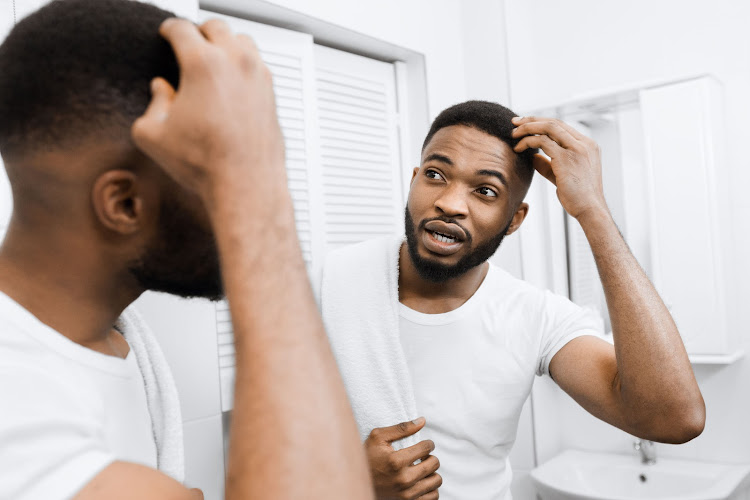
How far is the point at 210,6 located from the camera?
1.54 metres

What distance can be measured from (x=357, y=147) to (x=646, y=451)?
54.4 inches

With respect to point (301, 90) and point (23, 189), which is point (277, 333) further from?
point (301, 90)

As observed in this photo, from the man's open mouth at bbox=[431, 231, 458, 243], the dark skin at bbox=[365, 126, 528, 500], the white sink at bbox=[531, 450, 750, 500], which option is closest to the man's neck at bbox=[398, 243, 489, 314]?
the dark skin at bbox=[365, 126, 528, 500]

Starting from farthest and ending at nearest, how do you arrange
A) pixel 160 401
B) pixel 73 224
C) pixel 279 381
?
pixel 160 401
pixel 73 224
pixel 279 381

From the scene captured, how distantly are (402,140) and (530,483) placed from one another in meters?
1.32

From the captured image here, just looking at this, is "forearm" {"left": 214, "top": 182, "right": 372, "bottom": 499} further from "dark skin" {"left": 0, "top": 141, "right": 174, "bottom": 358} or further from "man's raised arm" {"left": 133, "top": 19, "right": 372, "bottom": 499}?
"dark skin" {"left": 0, "top": 141, "right": 174, "bottom": 358}

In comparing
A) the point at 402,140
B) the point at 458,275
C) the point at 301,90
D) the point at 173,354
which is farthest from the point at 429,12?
the point at 173,354

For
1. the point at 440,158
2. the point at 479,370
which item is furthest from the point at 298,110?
the point at 479,370

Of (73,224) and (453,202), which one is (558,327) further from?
(73,224)

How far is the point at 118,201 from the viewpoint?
0.51 metres

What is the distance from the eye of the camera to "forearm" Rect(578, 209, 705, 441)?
97 cm

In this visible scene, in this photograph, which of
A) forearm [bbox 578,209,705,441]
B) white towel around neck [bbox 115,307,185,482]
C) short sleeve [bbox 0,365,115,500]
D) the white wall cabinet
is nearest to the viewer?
short sleeve [bbox 0,365,115,500]

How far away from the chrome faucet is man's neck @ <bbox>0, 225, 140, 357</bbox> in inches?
72.9

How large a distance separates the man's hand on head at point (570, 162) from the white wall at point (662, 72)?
917mm
